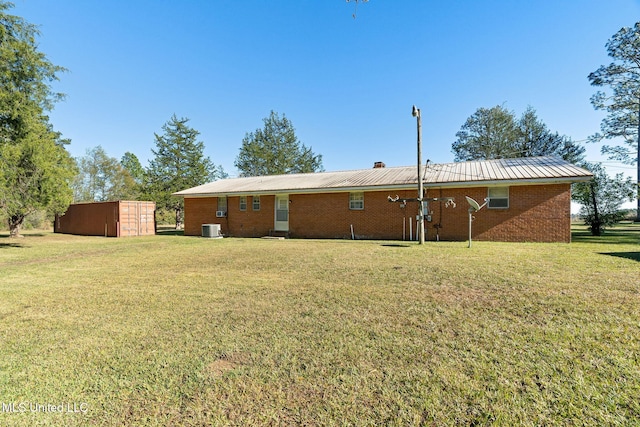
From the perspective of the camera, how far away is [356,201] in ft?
50.2

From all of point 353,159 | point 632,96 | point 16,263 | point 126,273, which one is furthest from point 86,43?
point 632,96

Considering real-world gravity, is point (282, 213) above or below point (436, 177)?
below

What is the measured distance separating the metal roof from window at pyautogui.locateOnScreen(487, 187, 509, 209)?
450 mm

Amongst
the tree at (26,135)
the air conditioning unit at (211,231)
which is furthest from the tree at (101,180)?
the air conditioning unit at (211,231)

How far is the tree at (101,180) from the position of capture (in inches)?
1697

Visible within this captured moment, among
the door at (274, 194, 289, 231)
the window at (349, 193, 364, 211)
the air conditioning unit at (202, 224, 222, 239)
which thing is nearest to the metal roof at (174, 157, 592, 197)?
the window at (349, 193, 364, 211)

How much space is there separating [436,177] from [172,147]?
2943cm

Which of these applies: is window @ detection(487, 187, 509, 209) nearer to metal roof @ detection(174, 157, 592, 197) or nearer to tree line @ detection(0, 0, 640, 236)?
metal roof @ detection(174, 157, 592, 197)

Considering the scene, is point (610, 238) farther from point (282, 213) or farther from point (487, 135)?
point (487, 135)

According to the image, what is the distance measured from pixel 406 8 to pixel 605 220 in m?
19.3

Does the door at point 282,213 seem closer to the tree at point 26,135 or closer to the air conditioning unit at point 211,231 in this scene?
the air conditioning unit at point 211,231

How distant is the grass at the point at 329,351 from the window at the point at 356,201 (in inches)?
379

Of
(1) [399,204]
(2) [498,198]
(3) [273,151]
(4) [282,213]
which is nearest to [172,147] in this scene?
(3) [273,151]

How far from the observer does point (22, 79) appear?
19500 mm
